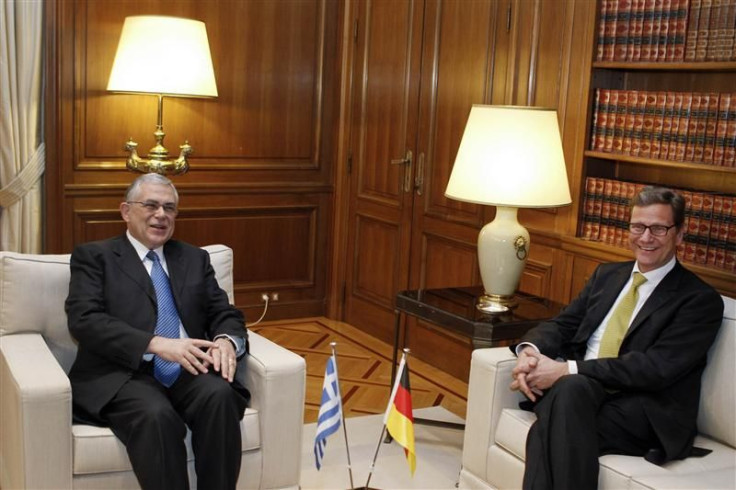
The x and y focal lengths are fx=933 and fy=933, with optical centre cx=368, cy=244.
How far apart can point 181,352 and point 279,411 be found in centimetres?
33

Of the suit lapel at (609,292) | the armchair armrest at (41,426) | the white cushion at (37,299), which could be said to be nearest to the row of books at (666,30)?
the suit lapel at (609,292)

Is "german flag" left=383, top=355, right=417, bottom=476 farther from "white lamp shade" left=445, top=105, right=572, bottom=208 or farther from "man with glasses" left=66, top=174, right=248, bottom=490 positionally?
"white lamp shade" left=445, top=105, right=572, bottom=208

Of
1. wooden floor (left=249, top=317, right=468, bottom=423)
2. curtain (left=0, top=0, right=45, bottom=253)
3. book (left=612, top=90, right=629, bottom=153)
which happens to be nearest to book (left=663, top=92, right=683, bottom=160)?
book (left=612, top=90, right=629, bottom=153)

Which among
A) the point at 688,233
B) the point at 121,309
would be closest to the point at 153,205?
the point at 121,309

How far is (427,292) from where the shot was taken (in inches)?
143

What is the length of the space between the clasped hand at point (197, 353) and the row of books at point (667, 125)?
1.70 meters

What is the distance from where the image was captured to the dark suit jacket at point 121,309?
265 cm

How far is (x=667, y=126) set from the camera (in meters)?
3.34

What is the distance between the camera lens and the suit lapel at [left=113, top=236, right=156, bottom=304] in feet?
9.25

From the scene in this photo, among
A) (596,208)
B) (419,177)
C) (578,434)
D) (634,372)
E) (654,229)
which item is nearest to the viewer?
(578,434)

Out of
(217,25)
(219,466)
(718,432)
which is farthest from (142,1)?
(718,432)

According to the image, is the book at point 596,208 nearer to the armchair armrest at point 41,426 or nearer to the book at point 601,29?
the book at point 601,29

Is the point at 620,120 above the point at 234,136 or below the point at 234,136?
above

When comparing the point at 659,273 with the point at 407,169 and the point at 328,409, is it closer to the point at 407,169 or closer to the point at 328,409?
the point at 328,409
